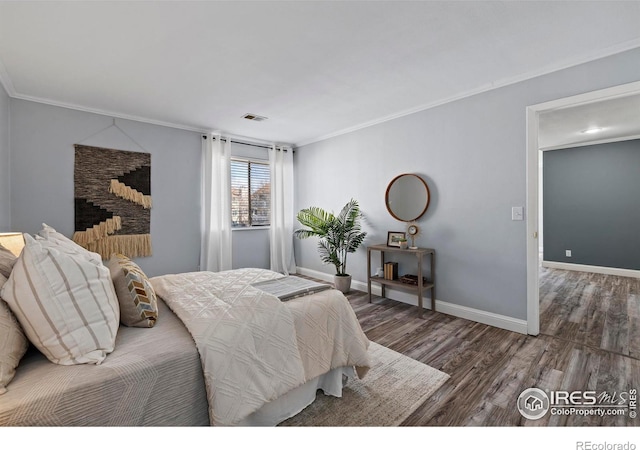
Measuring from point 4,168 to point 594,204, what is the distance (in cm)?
828

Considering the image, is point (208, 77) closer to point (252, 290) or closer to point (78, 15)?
point (78, 15)

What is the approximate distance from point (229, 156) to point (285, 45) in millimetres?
2604

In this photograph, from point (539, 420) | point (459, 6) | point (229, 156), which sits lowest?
point (539, 420)

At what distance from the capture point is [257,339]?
145 cm

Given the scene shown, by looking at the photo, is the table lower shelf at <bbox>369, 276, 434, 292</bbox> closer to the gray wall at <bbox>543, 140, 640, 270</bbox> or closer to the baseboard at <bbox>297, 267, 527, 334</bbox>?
the baseboard at <bbox>297, 267, 527, 334</bbox>

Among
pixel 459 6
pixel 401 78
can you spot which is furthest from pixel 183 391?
pixel 401 78

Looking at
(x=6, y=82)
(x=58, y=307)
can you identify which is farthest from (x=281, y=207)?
(x=58, y=307)

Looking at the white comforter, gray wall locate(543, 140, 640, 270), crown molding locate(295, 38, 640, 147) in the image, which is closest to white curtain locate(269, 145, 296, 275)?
crown molding locate(295, 38, 640, 147)

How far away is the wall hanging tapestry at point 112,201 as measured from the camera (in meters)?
3.37

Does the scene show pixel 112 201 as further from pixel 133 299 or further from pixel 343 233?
pixel 343 233

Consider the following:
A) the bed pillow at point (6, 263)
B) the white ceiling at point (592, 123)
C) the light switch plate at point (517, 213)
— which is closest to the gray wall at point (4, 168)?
the bed pillow at point (6, 263)

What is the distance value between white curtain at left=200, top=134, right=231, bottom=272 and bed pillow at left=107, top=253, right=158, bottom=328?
2.68 metres

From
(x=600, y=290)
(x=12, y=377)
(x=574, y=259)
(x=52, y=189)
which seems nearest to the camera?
(x=12, y=377)

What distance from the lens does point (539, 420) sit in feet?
5.24
